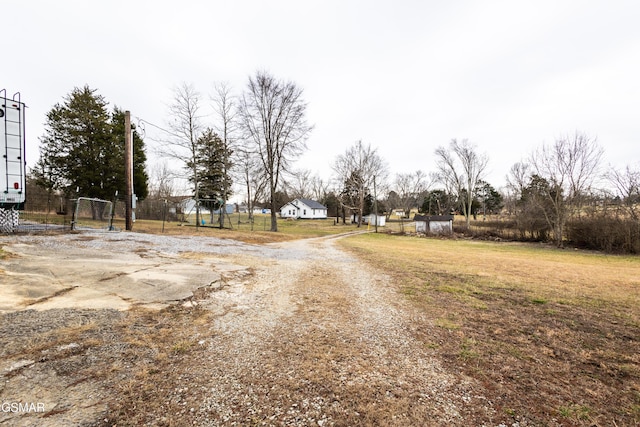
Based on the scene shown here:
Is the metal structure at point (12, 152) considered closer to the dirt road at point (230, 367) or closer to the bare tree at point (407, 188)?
the dirt road at point (230, 367)

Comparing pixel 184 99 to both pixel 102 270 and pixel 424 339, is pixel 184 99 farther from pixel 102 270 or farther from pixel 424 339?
pixel 424 339

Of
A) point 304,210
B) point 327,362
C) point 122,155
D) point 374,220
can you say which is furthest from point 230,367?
point 304,210

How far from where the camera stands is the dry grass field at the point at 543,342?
2412 millimetres

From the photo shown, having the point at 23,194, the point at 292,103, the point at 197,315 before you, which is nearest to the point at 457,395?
the point at 197,315

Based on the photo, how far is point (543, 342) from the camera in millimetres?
3650

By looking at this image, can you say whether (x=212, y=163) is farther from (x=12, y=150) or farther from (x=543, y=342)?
(x=543, y=342)

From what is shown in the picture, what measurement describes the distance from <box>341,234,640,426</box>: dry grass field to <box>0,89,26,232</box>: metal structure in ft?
37.3

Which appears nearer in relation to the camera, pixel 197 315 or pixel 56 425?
A: pixel 56 425

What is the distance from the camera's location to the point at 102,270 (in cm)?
574

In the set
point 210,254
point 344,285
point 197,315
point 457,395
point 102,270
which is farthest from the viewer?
point 210,254

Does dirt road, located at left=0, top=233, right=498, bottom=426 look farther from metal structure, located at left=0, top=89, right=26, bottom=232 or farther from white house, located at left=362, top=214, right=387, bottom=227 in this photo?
white house, located at left=362, top=214, right=387, bottom=227

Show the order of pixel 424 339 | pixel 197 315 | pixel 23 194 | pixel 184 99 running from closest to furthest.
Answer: pixel 424 339 < pixel 197 315 < pixel 23 194 < pixel 184 99

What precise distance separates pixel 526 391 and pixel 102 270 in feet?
23.6

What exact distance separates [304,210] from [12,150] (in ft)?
179
